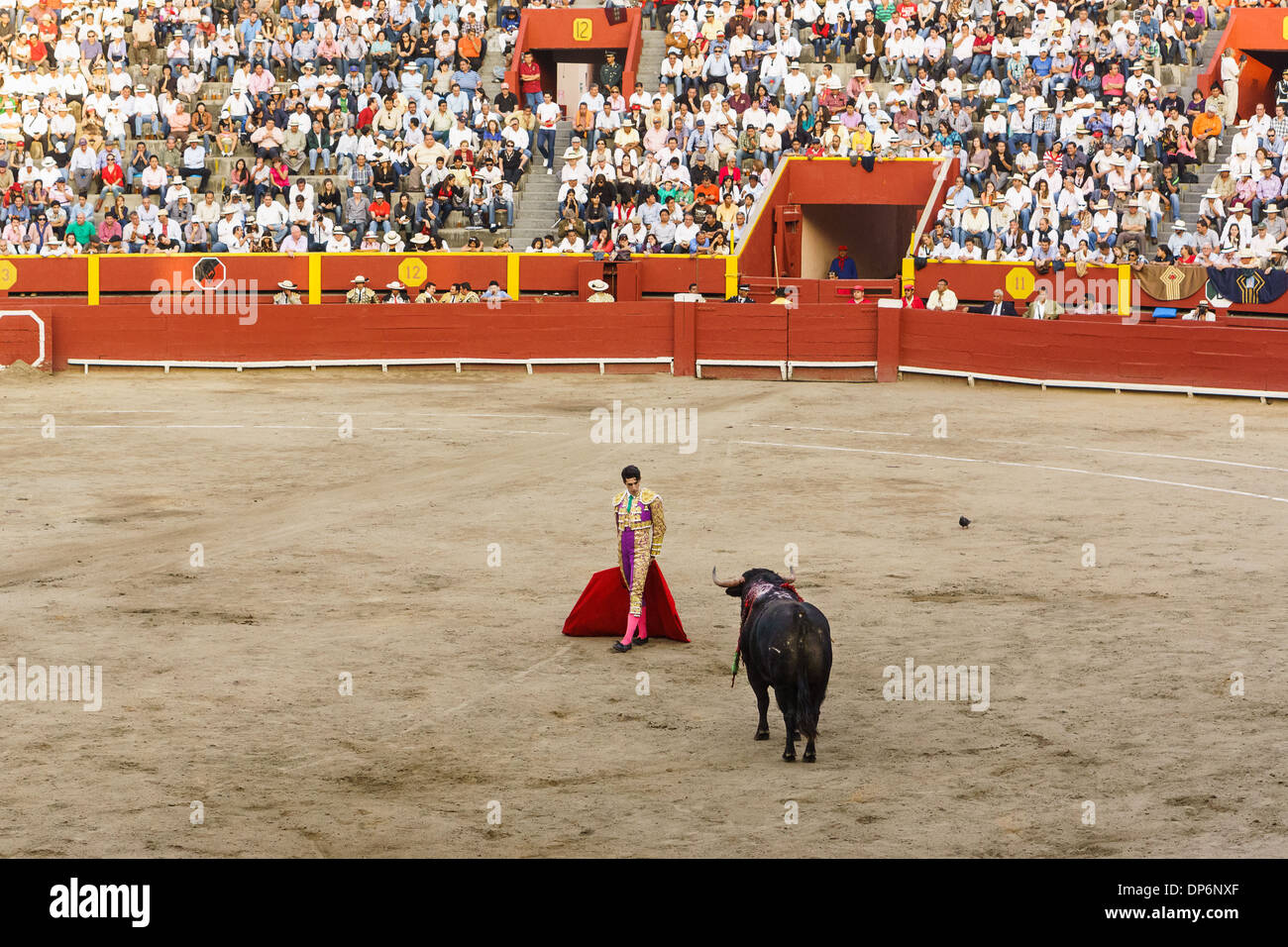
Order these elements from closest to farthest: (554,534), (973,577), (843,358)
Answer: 1. (973,577)
2. (554,534)
3. (843,358)

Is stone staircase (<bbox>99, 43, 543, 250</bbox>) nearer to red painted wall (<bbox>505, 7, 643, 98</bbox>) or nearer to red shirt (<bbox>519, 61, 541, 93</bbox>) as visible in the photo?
red shirt (<bbox>519, 61, 541, 93</bbox>)

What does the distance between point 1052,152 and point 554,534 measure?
14458 mm

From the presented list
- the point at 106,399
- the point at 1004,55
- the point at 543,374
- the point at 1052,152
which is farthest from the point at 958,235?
the point at 106,399

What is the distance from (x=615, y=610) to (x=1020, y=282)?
1563cm

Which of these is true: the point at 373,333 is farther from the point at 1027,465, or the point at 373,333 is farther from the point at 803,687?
the point at 803,687

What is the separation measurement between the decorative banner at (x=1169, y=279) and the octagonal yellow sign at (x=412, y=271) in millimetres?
10408

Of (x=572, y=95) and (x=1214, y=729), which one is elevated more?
(x=572, y=95)

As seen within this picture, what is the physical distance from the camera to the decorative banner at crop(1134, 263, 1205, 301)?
23781 mm

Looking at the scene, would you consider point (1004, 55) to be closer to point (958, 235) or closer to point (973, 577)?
point (958, 235)

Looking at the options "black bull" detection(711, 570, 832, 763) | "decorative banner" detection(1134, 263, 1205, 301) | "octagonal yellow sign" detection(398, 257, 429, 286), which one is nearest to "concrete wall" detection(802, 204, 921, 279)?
"decorative banner" detection(1134, 263, 1205, 301)

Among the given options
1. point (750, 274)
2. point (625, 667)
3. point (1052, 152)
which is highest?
point (1052, 152)

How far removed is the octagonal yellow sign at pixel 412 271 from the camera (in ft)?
88.9

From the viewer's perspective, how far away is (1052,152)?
84.3 ft

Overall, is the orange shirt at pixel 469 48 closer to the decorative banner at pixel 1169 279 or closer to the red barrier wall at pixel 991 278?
the red barrier wall at pixel 991 278
